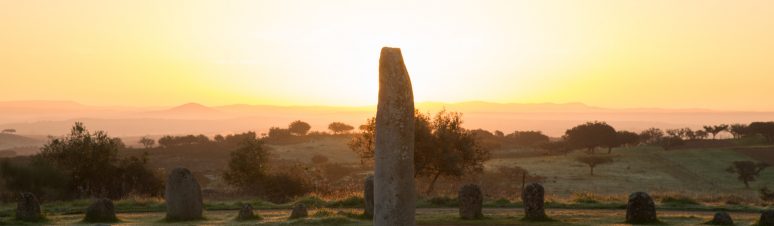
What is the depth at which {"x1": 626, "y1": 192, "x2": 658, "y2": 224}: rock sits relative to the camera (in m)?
36.6

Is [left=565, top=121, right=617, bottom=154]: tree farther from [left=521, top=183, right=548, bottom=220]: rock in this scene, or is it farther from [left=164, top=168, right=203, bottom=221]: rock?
[left=164, top=168, right=203, bottom=221]: rock

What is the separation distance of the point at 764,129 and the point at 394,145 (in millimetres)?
149760

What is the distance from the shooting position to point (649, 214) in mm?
36625

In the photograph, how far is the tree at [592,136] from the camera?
458 feet

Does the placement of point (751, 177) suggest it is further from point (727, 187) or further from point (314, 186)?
point (314, 186)

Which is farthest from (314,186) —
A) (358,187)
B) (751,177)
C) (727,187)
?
(751,177)

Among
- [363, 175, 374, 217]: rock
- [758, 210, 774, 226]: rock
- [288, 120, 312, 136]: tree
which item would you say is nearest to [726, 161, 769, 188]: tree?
[758, 210, 774, 226]: rock

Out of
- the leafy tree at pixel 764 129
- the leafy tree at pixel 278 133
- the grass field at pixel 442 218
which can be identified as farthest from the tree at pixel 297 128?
the grass field at pixel 442 218

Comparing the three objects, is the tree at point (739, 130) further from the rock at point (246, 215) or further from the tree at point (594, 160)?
the rock at point (246, 215)

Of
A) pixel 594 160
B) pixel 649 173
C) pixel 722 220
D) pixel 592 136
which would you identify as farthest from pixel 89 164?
pixel 592 136

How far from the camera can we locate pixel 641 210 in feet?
120

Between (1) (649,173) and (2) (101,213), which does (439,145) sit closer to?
(2) (101,213)

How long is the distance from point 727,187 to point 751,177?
6712 mm

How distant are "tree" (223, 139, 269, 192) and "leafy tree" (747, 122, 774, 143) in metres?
103
